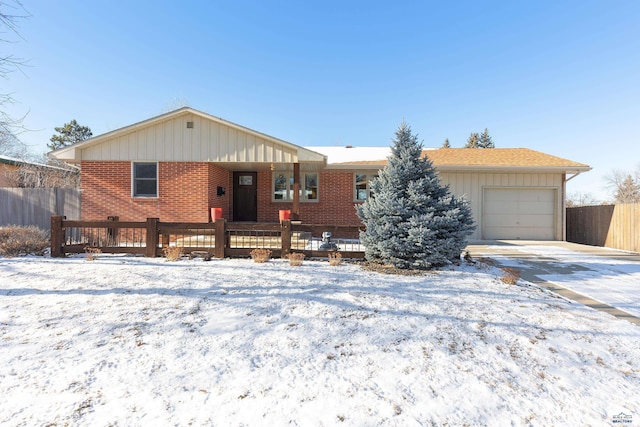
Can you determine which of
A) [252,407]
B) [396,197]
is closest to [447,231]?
[396,197]

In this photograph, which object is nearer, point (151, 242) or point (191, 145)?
point (151, 242)

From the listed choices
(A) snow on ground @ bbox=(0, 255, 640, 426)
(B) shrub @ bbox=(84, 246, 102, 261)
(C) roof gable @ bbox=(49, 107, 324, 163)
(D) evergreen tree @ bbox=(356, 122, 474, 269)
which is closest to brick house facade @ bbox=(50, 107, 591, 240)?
(C) roof gable @ bbox=(49, 107, 324, 163)

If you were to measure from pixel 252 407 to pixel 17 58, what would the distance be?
8155 mm

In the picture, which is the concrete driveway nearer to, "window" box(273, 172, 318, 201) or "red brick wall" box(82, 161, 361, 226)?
"window" box(273, 172, 318, 201)

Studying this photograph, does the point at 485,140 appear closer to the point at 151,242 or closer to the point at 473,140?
the point at 473,140

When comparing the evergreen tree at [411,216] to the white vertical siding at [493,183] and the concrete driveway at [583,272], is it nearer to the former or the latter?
the concrete driveway at [583,272]

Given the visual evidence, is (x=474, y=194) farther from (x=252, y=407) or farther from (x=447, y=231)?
(x=252, y=407)

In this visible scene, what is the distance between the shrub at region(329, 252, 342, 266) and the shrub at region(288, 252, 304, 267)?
2.12ft

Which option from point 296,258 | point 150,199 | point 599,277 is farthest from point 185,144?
point 599,277

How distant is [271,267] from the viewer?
621 cm

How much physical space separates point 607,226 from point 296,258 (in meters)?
12.1

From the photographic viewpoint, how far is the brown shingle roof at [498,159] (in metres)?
11.7

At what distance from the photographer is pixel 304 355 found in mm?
2939

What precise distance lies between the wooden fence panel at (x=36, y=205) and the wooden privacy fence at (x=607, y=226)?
19.2 meters
